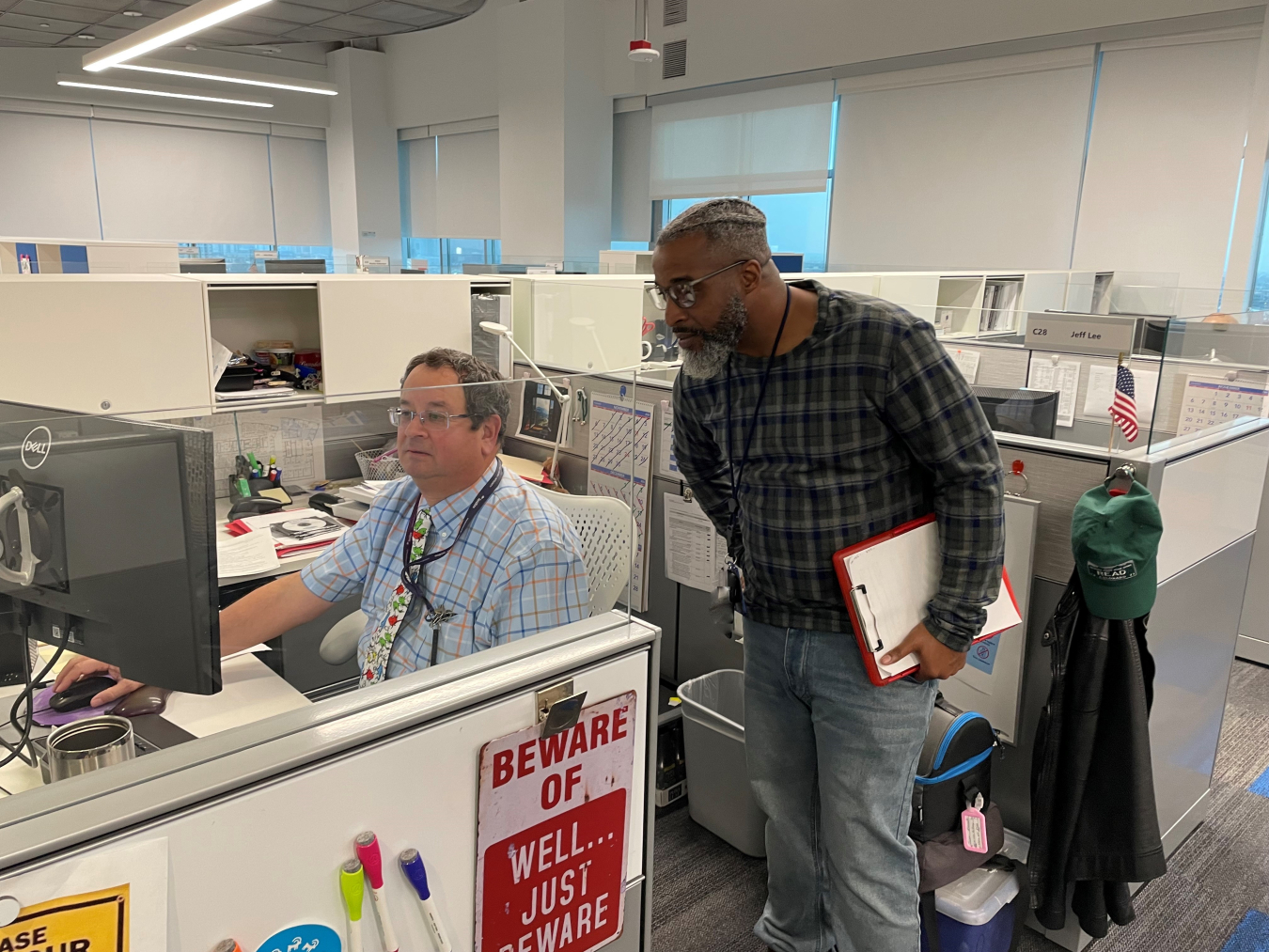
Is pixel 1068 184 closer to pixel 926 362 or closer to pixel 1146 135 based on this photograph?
pixel 1146 135

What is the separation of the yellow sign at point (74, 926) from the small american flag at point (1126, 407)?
6.02 ft

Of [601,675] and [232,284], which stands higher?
[232,284]

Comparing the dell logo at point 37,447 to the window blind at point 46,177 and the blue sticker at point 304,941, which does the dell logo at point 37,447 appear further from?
the window blind at point 46,177

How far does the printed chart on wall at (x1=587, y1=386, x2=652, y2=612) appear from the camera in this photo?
1.10 m

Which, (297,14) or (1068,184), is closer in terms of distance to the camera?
(1068,184)

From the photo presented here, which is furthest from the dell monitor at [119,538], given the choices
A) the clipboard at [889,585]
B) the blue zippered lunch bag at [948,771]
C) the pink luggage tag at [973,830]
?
the pink luggage tag at [973,830]

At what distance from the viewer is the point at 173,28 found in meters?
4.86

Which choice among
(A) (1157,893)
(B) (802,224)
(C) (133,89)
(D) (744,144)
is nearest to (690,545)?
(A) (1157,893)

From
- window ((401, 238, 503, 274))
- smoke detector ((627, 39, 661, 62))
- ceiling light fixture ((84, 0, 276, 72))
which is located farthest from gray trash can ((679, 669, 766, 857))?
window ((401, 238, 503, 274))

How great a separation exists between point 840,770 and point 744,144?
6.02 metres

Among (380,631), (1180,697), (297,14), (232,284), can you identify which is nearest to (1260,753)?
(1180,697)

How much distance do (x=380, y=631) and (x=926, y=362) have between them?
86 centimetres

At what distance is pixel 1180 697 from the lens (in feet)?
6.70

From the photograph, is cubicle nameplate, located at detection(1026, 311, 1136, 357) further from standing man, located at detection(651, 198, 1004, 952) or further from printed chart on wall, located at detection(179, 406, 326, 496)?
printed chart on wall, located at detection(179, 406, 326, 496)
